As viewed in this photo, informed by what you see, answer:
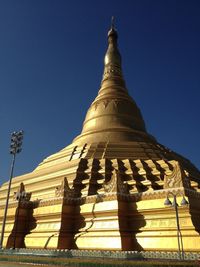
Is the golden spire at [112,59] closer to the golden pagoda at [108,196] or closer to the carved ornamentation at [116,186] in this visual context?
the golden pagoda at [108,196]

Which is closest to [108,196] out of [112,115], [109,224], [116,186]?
[116,186]

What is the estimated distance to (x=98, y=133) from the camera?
106 ft

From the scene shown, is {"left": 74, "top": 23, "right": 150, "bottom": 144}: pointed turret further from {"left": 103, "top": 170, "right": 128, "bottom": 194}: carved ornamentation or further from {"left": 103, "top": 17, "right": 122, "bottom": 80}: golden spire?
{"left": 103, "top": 170, "right": 128, "bottom": 194}: carved ornamentation

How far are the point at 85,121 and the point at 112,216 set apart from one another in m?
18.5

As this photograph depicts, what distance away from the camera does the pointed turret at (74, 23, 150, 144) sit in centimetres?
3185

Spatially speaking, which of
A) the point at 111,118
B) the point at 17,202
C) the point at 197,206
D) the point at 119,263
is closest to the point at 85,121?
the point at 111,118

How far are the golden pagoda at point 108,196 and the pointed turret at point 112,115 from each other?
0.13m

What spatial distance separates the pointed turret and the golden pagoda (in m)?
0.13

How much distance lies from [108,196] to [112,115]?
596 inches

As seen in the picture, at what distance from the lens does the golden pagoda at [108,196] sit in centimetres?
1831

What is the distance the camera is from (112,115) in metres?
34.3

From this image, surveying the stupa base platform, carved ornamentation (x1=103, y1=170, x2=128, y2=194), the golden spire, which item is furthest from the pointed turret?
the stupa base platform

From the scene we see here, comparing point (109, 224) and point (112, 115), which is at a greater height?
point (112, 115)

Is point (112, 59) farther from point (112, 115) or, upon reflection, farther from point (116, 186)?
point (116, 186)
